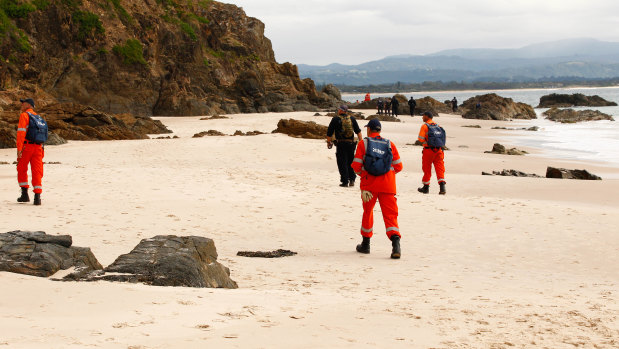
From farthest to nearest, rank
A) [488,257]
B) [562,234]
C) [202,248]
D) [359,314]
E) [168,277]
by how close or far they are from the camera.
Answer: [562,234]
[488,257]
[202,248]
[168,277]
[359,314]

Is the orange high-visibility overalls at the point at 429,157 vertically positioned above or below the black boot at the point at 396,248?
above

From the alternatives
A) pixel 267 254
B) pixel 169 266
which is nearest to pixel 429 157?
pixel 267 254

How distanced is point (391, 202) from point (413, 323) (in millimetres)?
3322

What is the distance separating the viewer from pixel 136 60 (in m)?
41.1

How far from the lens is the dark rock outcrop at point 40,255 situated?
5.57 m

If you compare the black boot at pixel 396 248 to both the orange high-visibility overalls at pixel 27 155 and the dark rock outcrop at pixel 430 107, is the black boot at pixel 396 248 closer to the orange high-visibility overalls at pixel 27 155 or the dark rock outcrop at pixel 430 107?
the orange high-visibility overalls at pixel 27 155

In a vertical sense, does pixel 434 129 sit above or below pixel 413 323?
above

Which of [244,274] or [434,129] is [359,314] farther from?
[434,129]

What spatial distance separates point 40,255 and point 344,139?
8.98 meters

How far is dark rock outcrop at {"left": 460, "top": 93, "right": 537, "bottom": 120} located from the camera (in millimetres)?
A: 54638

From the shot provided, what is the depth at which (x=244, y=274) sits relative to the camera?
698cm

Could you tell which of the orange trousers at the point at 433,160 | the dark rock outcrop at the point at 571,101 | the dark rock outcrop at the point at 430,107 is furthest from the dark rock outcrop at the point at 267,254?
the dark rock outcrop at the point at 571,101

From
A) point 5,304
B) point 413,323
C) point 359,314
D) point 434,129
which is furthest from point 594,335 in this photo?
point 434,129

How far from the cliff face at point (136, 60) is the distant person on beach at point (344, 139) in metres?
24.1
